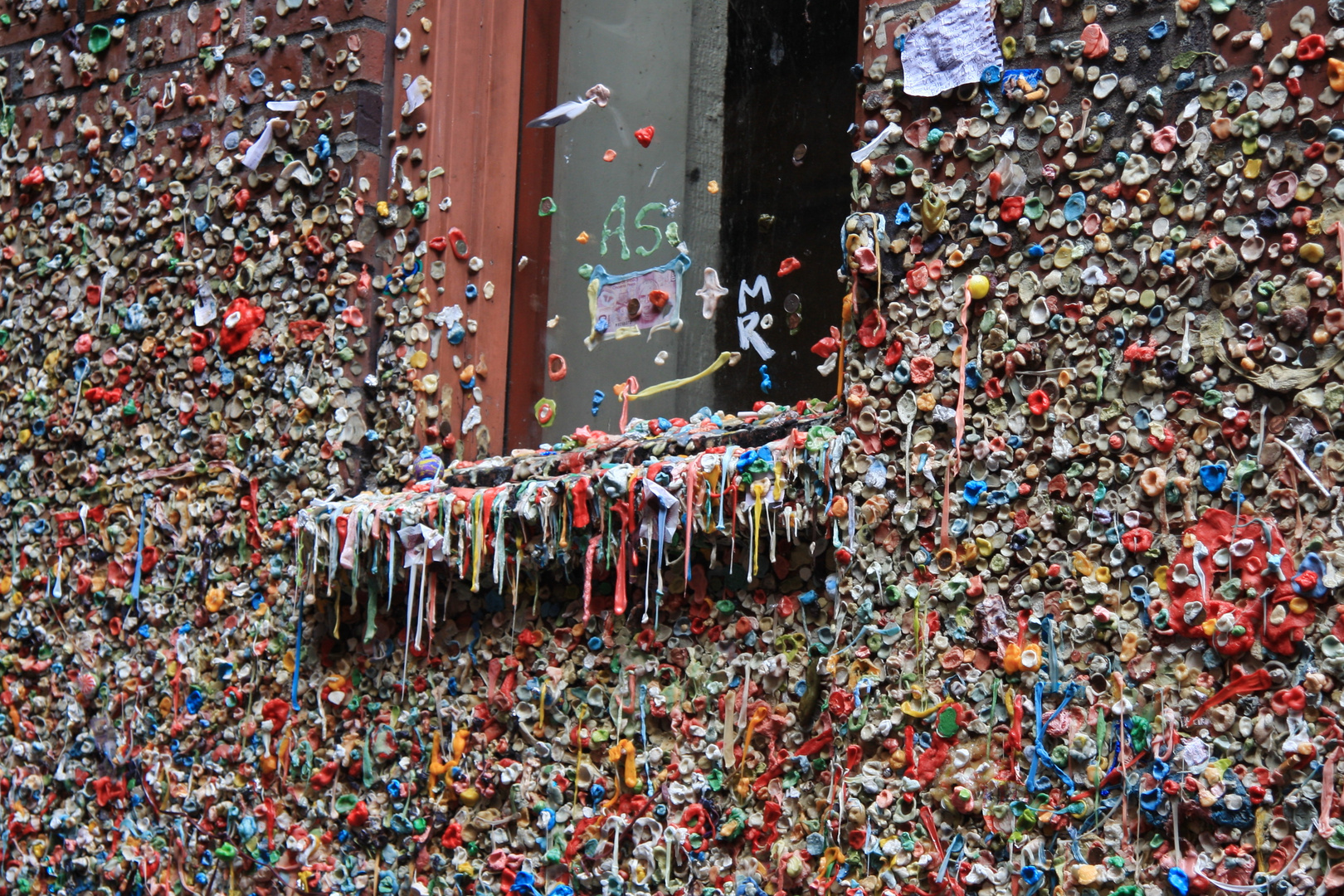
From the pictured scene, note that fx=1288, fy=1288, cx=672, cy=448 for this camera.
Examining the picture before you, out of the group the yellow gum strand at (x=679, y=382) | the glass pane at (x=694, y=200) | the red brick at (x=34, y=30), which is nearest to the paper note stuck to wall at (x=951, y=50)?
the glass pane at (x=694, y=200)

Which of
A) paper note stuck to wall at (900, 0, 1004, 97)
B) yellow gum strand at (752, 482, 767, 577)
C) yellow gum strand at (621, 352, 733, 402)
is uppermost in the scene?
paper note stuck to wall at (900, 0, 1004, 97)

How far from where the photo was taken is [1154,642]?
5.92ft

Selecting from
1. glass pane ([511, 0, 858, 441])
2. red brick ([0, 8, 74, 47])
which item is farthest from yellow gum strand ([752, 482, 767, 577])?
red brick ([0, 8, 74, 47])

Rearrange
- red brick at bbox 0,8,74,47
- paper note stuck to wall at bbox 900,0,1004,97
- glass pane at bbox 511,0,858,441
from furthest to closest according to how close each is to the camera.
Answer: red brick at bbox 0,8,74,47 < glass pane at bbox 511,0,858,441 < paper note stuck to wall at bbox 900,0,1004,97

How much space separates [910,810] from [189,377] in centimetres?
182

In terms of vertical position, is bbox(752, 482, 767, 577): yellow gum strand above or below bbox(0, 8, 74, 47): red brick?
below

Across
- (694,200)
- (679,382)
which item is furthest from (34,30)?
(679,382)

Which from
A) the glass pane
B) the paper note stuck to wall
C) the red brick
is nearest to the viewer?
the paper note stuck to wall

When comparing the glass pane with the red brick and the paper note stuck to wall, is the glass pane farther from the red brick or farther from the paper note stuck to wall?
the red brick

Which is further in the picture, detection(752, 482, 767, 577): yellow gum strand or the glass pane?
the glass pane

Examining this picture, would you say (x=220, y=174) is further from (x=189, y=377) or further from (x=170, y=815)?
(x=170, y=815)

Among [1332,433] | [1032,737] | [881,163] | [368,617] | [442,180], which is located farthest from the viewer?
[442,180]

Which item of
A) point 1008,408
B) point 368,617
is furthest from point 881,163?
point 368,617

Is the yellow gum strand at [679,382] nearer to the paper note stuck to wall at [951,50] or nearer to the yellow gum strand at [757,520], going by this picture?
the yellow gum strand at [757,520]
